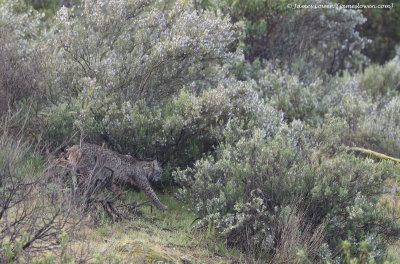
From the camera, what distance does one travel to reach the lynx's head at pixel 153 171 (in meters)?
10.0

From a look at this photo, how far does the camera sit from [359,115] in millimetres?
15203

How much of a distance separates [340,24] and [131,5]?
30.0 ft

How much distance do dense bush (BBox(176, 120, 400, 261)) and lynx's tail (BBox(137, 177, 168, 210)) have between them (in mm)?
354

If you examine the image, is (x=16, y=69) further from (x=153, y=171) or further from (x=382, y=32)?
(x=382, y=32)

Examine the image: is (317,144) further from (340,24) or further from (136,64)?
(340,24)

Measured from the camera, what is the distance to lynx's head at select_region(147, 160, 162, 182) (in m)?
10.0

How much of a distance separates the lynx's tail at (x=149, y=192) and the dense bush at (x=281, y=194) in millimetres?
354

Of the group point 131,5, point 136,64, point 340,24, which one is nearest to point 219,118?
point 136,64

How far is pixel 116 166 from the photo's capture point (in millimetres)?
9602

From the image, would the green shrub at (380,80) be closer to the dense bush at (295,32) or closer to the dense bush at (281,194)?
the dense bush at (295,32)

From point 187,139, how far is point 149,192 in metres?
1.53

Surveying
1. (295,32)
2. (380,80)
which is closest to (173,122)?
(295,32)

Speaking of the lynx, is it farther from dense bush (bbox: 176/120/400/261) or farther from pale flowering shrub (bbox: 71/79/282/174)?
pale flowering shrub (bbox: 71/79/282/174)

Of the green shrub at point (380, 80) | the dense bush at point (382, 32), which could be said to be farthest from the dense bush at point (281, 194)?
the dense bush at point (382, 32)
